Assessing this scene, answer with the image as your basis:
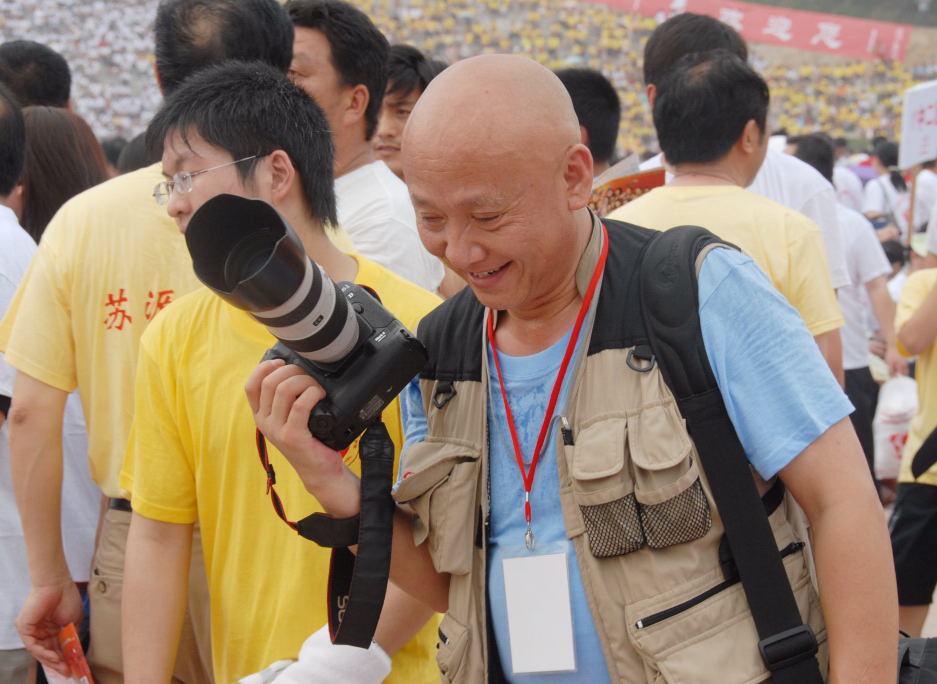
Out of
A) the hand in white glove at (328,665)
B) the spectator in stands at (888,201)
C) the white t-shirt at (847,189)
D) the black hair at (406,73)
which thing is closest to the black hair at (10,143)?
the black hair at (406,73)

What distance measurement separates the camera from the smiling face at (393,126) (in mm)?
3754

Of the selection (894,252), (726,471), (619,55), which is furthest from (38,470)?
(619,55)

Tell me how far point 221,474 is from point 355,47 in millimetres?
1562

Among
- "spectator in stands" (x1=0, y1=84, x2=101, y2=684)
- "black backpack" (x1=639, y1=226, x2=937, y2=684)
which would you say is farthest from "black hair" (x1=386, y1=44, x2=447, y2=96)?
"black backpack" (x1=639, y1=226, x2=937, y2=684)

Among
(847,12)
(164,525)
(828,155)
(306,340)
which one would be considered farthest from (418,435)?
(847,12)

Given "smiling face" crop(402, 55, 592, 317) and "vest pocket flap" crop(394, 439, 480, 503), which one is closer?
"smiling face" crop(402, 55, 592, 317)

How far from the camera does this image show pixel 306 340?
4.60 feet

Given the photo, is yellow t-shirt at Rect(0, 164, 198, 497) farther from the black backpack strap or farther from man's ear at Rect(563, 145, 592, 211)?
the black backpack strap

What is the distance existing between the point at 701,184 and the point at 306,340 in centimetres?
152

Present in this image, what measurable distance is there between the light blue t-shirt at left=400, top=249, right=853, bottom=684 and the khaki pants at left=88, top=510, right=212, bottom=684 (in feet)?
3.00

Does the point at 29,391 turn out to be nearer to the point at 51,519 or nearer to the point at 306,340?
the point at 51,519

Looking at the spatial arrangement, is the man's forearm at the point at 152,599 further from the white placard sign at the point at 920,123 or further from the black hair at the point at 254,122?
the white placard sign at the point at 920,123

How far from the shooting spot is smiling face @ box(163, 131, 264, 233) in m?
1.91

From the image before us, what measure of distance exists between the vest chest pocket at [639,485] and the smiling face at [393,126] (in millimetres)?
2520
